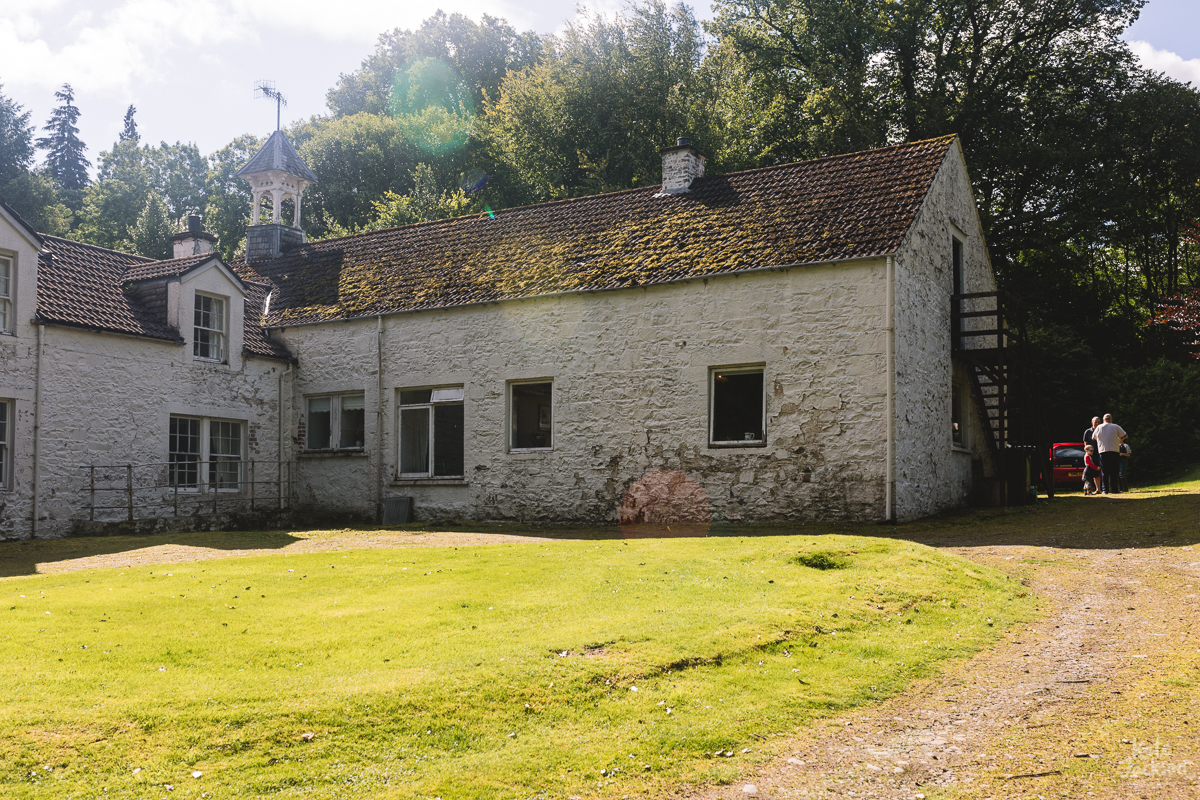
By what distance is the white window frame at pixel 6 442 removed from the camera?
17516 mm

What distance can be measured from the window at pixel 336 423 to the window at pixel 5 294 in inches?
277

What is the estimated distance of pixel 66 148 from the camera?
254 feet

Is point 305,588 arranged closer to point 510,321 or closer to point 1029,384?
point 510,321

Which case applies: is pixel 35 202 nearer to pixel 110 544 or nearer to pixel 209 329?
pixel 209 329

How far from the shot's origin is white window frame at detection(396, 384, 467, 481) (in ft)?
70.5

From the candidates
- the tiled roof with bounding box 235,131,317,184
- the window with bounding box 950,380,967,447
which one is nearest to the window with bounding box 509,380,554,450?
the window with bounding box 950,380,967,447

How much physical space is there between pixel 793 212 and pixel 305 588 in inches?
514

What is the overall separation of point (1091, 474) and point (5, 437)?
82.2 ft

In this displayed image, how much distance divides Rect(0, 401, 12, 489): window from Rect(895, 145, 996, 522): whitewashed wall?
51.5ft

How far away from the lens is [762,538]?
14227mm

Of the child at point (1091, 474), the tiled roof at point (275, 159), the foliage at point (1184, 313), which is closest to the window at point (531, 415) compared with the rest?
the tiled roof at point (275, 159)

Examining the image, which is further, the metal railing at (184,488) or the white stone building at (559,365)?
the metal railing at (184,488)

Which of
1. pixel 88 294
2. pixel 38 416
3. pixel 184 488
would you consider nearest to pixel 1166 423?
pixel 184 488

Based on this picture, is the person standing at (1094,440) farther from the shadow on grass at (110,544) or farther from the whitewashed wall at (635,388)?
the shadow on grass at (110,544)
